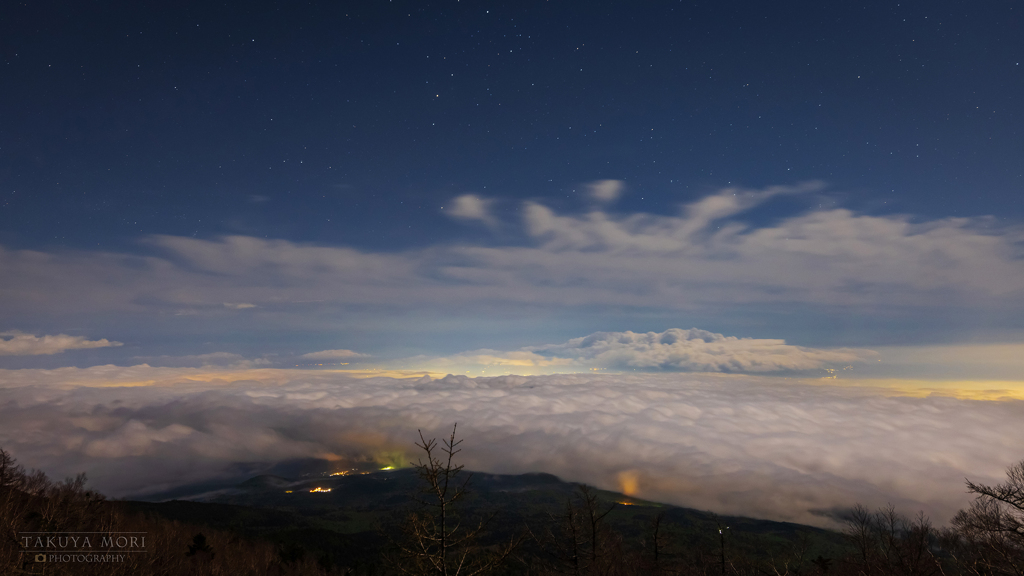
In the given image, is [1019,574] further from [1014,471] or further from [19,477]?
[19,477]

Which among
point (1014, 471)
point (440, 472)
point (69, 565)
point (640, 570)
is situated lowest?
point (640, 570)

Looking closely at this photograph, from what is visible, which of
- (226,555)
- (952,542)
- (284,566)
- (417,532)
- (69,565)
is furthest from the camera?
(284,566)

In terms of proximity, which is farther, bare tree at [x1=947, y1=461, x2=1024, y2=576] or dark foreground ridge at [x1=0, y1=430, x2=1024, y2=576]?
bare tree at [x1=947, y1=461, x2=1024, y2=576]

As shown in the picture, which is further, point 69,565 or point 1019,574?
point 69,565

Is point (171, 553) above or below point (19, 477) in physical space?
below

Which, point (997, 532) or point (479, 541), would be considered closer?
point (997, 532)

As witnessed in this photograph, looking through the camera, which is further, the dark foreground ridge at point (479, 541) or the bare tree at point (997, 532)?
the bare tree at point (997, 532)

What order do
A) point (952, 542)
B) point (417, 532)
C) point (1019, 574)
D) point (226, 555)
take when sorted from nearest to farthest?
1. point (417, 532)
2. point (1019, 574)
3. point (952, 542)
4. point (226, 555)

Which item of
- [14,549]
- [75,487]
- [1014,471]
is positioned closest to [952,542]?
[1014,471]

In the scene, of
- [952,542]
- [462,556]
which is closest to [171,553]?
[462,556]

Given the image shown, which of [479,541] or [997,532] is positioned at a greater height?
[997,532]
